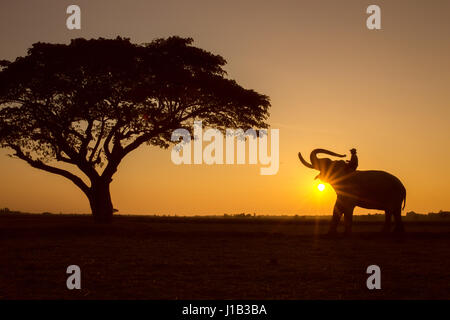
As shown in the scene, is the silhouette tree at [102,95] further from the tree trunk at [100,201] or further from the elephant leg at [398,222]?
the elephant leg at [398,222]

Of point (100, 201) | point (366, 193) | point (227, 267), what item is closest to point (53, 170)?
point (100, 201)

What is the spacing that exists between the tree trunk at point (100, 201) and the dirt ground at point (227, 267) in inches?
335

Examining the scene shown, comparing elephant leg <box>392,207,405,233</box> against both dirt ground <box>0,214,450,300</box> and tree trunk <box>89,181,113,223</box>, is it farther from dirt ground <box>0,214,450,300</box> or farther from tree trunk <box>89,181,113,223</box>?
tree trunk <box>89,181,113,223</box>

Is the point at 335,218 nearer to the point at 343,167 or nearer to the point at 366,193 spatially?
the point at 366,193

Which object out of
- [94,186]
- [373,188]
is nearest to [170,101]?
[94,186]

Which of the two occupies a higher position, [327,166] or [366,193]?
[327,166]

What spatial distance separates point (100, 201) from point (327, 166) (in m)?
13.2

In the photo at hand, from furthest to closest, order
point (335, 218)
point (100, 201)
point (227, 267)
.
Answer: point (100, 201), point (335, 218), point (227, 267)

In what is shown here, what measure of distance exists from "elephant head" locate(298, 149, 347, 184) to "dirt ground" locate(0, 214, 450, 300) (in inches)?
91.0

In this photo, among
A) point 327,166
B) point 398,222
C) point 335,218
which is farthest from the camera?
point 327,166

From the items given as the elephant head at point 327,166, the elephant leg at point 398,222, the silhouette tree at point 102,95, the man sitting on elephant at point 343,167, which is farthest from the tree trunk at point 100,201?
the elephant leg at point 398,222

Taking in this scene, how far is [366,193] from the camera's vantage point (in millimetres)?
19406

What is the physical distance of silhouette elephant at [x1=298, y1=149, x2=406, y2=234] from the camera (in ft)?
63.6

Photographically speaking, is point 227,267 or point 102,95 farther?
point 102,95
